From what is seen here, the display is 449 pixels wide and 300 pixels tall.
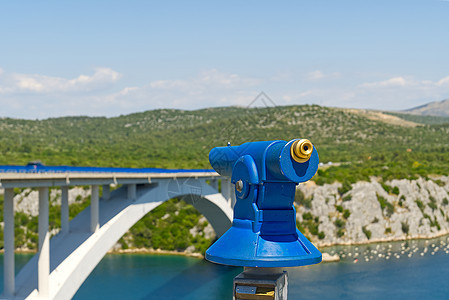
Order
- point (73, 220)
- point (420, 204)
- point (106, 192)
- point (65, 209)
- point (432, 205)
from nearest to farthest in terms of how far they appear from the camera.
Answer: point (65, 209), point (73, 220), point (106, 192), point (420, 204), point (432, 205)

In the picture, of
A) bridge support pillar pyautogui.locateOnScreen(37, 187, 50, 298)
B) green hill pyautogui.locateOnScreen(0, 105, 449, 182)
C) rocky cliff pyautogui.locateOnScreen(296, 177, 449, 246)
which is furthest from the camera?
green hill pyautogui.locateOnScreen(0, 105, 449, 182)

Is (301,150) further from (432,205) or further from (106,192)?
(432,205)

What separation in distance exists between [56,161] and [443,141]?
3261 inches

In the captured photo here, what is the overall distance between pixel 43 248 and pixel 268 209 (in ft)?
52.7

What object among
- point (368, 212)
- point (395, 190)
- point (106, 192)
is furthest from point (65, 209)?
point (395, 190)

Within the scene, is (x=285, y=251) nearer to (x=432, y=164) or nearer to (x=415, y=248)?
(x=415, y=248)

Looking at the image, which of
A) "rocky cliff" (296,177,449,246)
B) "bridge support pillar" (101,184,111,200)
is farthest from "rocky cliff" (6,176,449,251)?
"bridge support pillar" (101,184,111,200)

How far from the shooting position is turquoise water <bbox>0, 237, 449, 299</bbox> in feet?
132

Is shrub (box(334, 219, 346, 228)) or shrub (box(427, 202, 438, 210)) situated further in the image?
shrub (box(427, 202, 438, 210))

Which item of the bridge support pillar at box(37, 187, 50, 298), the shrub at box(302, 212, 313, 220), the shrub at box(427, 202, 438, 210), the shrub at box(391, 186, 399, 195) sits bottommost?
the shrub at box(302, 212, 313, 220)

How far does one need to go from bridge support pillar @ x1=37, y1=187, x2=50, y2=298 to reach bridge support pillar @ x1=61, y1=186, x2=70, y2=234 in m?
2.69

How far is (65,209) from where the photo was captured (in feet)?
86.8

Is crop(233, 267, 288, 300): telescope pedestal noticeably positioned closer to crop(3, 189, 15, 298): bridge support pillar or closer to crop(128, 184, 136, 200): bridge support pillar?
crop(3, 189, 15, 298): bridge support pillar

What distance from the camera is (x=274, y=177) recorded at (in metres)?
8.70
